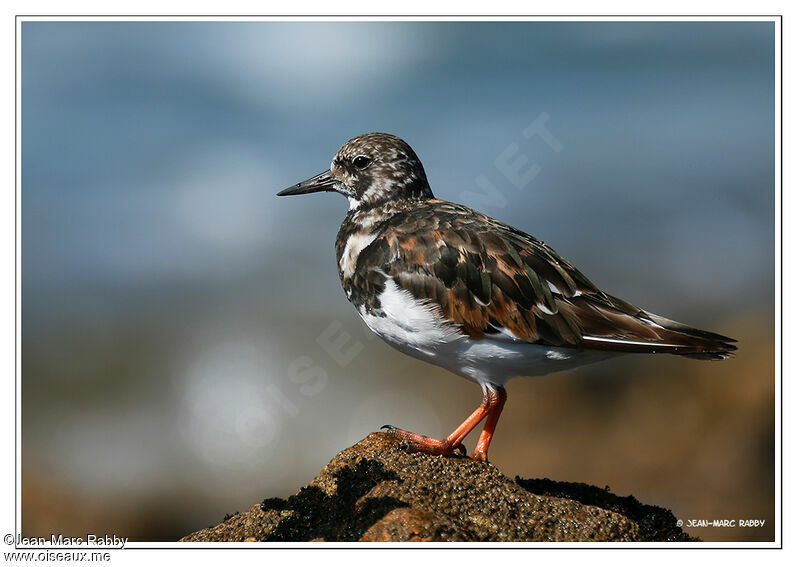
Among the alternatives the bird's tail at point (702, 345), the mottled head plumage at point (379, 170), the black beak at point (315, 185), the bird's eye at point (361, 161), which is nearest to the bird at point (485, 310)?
the bird's tail at point (702, 345)

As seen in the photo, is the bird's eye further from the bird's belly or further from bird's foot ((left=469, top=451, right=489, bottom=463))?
bird's foot ((left=469, top=451, right=489, bottom=463))

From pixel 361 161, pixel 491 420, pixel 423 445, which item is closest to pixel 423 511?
pixel 423 445

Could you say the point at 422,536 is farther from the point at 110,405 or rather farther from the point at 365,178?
the point at 110,405

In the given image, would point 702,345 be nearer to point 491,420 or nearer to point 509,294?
point 509,294

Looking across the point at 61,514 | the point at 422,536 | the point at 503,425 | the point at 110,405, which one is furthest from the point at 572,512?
the point at 110,405

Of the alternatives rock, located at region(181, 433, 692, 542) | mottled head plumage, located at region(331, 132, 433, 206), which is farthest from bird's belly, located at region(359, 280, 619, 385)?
mottled head plumage, located at region(331, 132, 433, 206)

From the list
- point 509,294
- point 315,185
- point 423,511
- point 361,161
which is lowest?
point 423,511

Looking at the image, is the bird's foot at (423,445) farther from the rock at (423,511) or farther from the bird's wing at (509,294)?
the bird's wing at (509,294)
